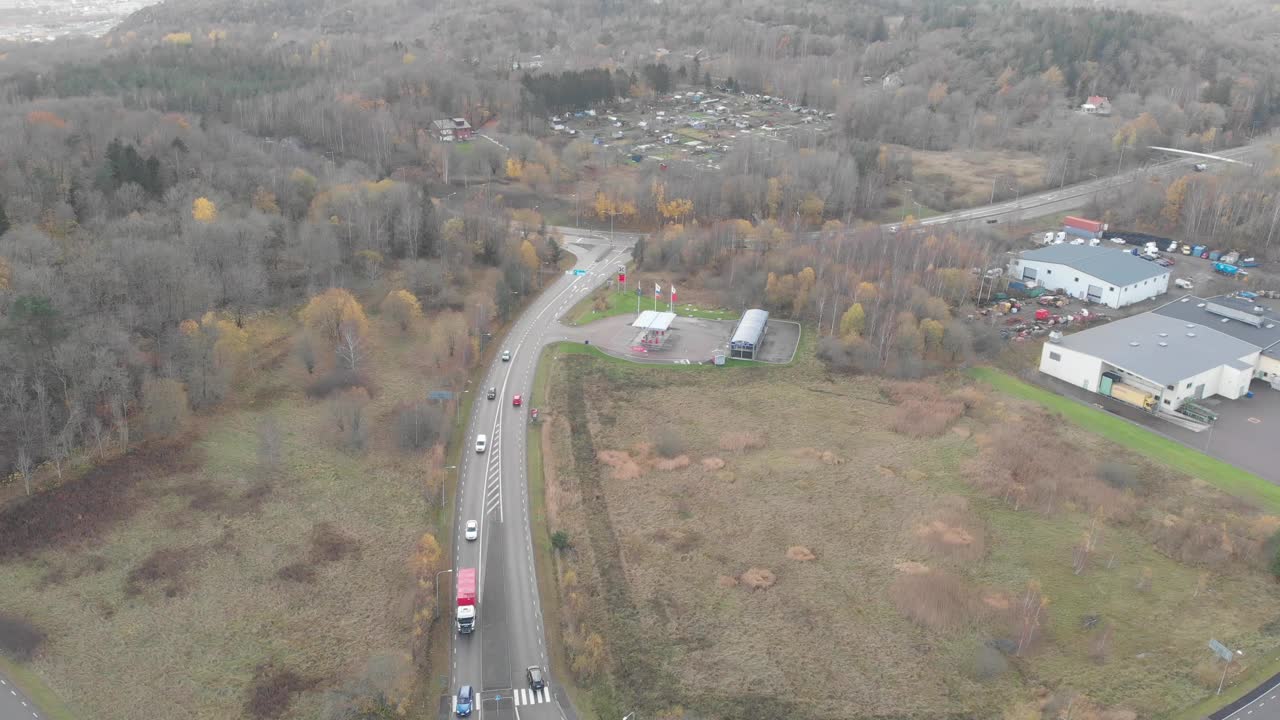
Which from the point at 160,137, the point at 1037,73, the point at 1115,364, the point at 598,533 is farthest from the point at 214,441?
the point at 1037,73

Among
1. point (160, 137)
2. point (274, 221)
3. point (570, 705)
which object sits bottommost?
point (570, 705)

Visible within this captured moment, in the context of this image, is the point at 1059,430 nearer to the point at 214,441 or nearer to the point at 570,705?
the point at 570,705

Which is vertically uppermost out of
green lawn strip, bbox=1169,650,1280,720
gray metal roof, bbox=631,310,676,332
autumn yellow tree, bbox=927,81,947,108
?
autumn yellow tree, bbox=927,81,947,108

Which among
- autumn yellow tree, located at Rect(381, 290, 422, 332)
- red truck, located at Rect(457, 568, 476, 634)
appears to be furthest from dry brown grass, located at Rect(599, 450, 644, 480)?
autumn yellow tree, located at Rect(381, 290, 422, 332)

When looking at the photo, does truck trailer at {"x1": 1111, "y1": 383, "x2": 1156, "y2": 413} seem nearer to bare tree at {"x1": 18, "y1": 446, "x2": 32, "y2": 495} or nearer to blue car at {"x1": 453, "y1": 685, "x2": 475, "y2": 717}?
blue car at {"x1": 453, "y1": 685, "x2": 475, "y2": 717}

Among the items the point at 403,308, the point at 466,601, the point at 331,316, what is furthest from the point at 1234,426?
the point at 331,316

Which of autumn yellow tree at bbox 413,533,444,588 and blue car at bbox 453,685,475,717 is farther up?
autumn yellow tree at bbox 413,533,444,588

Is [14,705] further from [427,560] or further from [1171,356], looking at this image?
[1171,356]

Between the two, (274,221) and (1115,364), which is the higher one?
(274,221)
